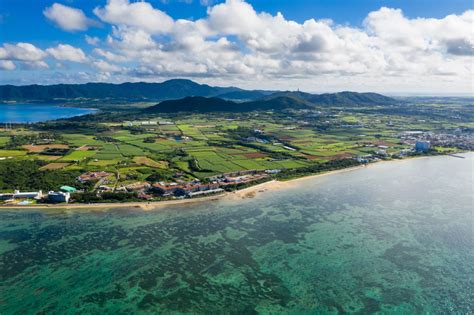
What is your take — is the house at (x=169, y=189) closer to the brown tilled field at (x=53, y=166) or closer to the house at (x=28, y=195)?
the house at (x=28, y=195)

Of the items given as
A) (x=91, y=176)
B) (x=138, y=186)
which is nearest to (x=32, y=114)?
(x=91, y=176)

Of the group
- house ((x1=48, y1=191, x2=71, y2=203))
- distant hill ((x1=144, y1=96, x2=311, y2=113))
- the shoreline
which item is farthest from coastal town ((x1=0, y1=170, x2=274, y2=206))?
distant hill ((x1=144, y1=96, x2=311, y2=113))

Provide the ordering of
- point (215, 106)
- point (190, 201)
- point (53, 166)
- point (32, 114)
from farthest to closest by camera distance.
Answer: point (32, 114) → point (215, 106) → point (53, 166) → point (190, 201)

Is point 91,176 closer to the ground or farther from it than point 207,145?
closer to the ground

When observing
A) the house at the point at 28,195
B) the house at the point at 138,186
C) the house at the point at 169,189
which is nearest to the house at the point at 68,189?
the house at the point at 28,195

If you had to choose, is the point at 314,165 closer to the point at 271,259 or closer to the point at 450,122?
the point at 271,259

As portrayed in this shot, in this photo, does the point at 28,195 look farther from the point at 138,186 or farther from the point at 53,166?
the point at 53,166

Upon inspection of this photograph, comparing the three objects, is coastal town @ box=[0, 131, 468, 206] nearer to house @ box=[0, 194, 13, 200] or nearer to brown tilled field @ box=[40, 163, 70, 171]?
house @ box=[0, 194, 13, 200]

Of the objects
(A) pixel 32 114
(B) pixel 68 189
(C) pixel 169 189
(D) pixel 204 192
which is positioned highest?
(A) pixel 32 114
